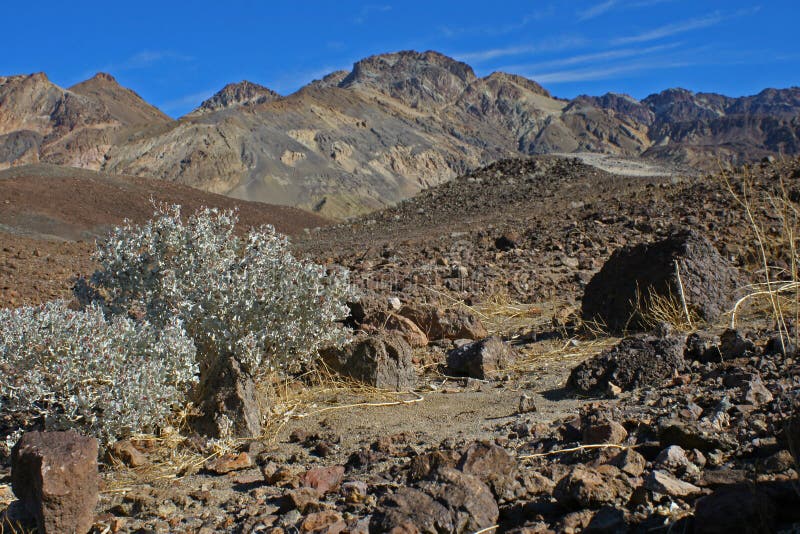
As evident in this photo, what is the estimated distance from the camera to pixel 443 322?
4.98 metres

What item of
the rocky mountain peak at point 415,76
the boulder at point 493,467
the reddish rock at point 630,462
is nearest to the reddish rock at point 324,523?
the boulder at point 493,467

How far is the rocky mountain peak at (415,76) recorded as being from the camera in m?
110

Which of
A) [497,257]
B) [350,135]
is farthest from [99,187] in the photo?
[350,135]

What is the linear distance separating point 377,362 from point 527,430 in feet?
4.13

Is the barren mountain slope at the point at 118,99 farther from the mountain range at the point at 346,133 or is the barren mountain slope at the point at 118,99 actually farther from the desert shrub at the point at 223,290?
the desert shrub at the point at 223,290

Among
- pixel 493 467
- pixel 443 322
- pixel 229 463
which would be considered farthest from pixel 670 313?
pixel 229 463

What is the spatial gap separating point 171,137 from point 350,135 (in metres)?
17.7

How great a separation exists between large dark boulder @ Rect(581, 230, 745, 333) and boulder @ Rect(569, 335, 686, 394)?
1108 mm

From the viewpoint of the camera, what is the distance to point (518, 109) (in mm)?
116375

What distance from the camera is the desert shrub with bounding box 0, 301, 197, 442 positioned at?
285 cm

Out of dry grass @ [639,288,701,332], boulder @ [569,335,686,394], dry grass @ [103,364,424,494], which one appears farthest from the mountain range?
dry grass @ [103,364,424,494]

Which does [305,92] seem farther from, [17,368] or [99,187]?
[17,368]

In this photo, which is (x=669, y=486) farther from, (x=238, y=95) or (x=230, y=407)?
→ (x=238, y=95)

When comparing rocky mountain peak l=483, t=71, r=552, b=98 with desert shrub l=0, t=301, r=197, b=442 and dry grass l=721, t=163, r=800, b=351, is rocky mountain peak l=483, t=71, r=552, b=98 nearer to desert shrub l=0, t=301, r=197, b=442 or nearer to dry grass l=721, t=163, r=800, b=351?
dry grass l=721, t=163, r=800, b=351
